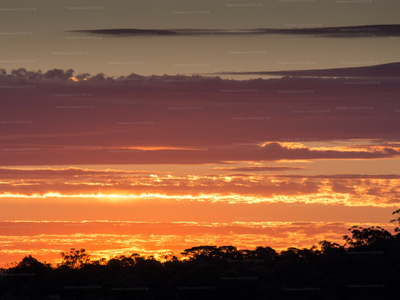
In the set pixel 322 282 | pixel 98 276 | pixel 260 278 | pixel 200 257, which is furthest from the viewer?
pixel 200 257

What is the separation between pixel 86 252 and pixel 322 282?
5334 centimetres

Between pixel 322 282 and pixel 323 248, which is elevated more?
pixel 323 248

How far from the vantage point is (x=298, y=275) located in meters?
95.8

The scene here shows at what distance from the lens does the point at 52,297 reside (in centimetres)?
9688

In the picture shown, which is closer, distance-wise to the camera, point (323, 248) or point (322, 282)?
point (322, 282)

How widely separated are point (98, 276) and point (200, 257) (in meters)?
42.5

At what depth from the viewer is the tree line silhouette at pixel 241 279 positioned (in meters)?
87.4

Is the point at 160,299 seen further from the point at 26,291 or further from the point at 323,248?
the point at 323,248

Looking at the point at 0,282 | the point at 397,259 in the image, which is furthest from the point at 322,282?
the point at 0,282

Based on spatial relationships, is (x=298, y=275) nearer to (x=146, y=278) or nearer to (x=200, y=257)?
(x=146, y=278)

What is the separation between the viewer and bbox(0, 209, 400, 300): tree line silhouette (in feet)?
287

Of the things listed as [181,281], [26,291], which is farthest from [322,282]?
[26,291]

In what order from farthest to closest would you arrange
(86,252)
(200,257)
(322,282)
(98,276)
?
(200,257) → (86,252) → (98,276) → (322,282)

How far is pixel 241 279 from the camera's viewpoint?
9150 centimetres
